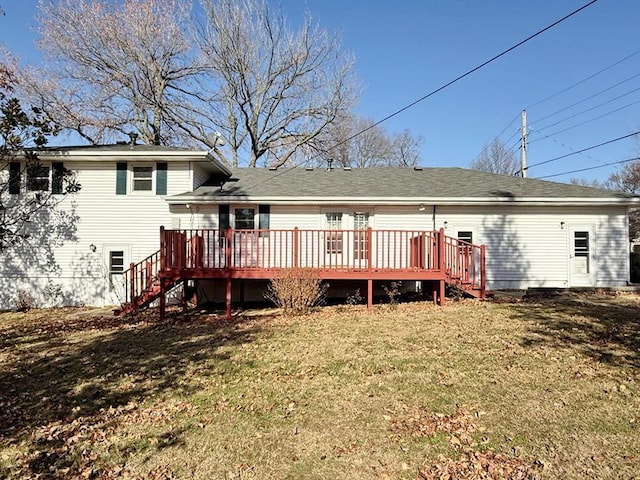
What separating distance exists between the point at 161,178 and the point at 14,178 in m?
4.11

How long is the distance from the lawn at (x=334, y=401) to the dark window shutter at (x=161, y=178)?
5.32 meters

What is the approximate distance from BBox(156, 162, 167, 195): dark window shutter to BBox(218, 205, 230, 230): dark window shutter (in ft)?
5.63

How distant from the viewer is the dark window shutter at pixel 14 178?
38.6 feet

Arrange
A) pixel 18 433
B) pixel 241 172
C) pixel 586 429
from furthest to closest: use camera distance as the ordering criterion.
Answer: pixel 241 172
pixel 18 433
pixel 586 429

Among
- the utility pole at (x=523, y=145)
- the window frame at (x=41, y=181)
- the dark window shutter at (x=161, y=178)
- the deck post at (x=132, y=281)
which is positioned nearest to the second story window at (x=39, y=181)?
the window frame at (x=41, y=181)

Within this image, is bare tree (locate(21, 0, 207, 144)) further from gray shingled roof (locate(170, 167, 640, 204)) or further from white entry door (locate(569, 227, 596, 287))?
white entry door (locate(569, 227, 596, 287))

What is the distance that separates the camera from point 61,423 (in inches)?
161

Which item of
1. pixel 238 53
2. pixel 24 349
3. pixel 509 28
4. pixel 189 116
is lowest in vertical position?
pixel 24 349

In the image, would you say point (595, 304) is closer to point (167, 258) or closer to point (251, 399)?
point (251, 399)

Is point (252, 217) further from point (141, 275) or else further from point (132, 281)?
point (132, 281)

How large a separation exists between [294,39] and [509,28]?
48.8 ft

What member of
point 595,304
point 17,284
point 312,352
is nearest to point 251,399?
point 312,352

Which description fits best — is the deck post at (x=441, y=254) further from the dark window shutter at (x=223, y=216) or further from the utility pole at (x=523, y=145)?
the utility pole at (x=523, y=145)

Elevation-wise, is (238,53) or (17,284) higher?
(238,53)
